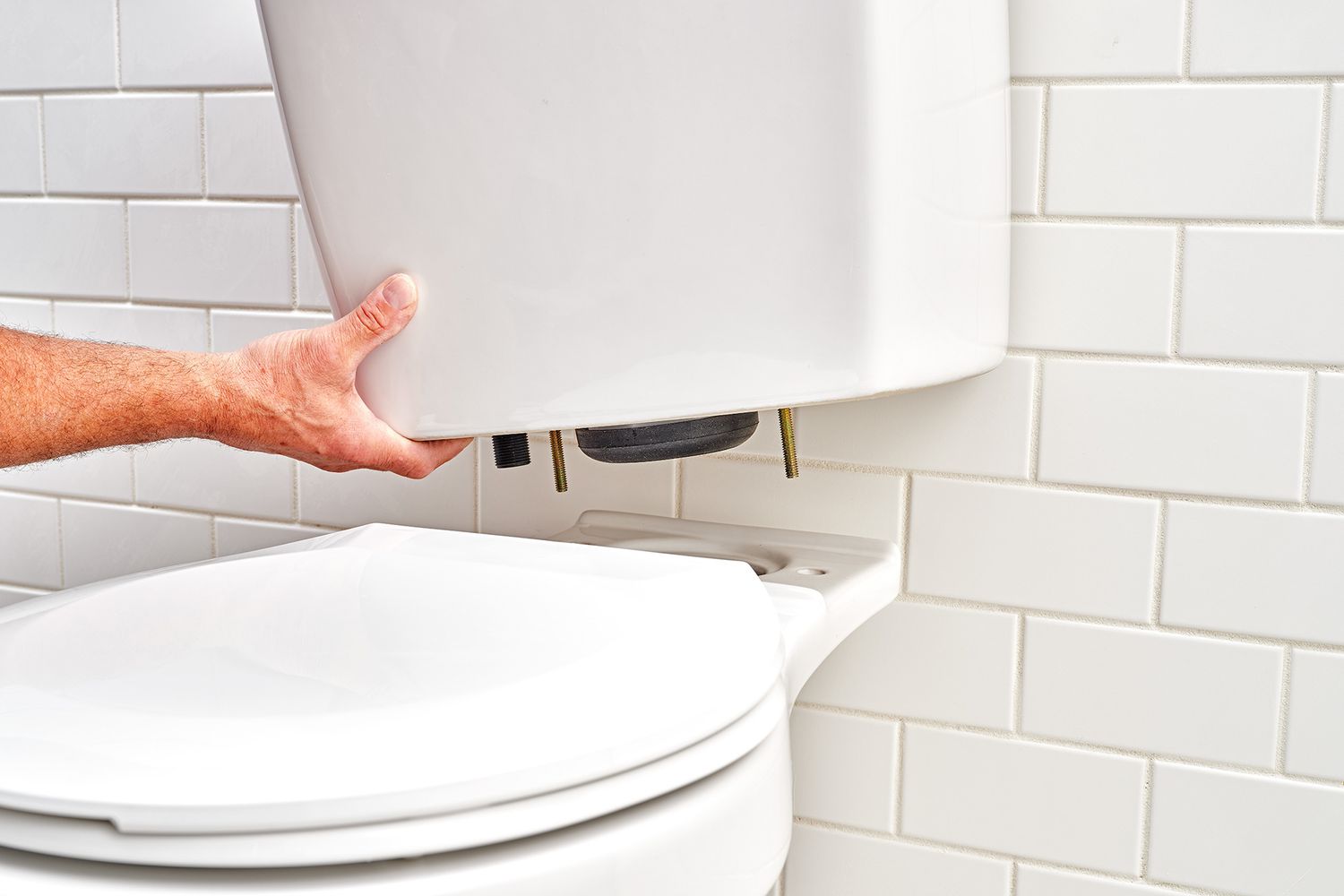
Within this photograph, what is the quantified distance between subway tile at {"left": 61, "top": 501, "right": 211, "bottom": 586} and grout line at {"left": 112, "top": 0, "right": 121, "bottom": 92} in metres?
0.44

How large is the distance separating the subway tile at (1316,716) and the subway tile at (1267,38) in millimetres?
423

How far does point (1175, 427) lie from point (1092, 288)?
0.40ft

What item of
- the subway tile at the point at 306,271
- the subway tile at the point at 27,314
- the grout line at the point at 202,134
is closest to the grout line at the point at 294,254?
the subway tile at the point at 306,271

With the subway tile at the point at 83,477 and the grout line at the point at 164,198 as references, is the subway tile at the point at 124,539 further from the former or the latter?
the grout line at the point at 164,198

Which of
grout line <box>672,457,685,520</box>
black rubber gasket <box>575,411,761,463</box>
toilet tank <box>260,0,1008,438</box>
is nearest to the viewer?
toilet tank <box>260,0,1008,438</box>

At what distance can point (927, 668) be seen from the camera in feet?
3.14

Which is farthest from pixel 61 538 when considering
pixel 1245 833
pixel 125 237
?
pixel 1245 833

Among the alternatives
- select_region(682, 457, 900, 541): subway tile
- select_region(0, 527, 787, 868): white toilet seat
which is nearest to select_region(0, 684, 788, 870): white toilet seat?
select_region(0, 527, 787, 868): white toilet seat

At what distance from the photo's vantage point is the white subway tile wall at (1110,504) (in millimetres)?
831

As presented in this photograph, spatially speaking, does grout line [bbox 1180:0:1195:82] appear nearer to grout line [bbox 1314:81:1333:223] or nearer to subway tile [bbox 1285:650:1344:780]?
grout line [bbox 1314:81:1333:223]

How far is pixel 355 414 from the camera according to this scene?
723mm

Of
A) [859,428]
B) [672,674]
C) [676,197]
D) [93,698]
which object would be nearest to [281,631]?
[93,698]

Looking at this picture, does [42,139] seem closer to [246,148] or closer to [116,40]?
[116,40]

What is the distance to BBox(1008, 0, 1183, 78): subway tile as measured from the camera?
2.76ft
